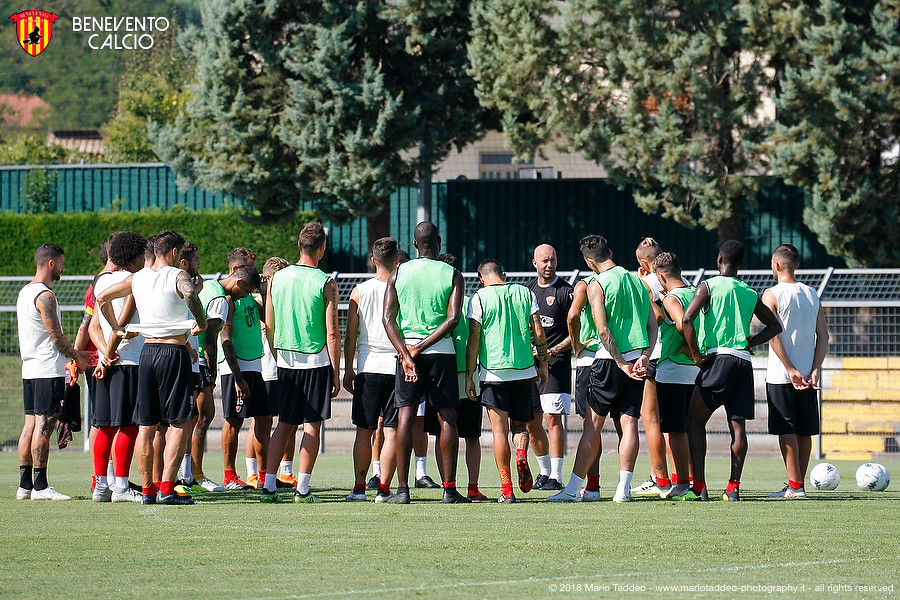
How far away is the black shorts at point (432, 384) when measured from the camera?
32.6 feet

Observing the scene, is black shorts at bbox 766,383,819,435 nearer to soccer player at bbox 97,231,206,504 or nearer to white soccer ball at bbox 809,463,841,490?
white soccer ball at bbox 809,463,841,490

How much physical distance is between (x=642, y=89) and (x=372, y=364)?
43.4 feet

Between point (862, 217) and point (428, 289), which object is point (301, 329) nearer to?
point (428, 289)

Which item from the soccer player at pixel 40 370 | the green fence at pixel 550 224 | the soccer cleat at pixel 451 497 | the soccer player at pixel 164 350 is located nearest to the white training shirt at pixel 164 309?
the soccer player at pixel 164 350

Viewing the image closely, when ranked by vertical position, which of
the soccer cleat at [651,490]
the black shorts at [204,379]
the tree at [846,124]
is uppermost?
the tree at [846,124]

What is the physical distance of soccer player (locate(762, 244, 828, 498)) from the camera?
10.6 metres

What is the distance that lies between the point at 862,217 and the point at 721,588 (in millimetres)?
16946

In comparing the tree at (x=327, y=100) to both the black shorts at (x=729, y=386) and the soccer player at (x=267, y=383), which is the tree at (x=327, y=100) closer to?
the soccer player at (x=267, y=383)

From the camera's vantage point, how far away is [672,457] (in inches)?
414

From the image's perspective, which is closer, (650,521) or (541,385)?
(650,521)

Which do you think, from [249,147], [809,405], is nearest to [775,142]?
[249,147]

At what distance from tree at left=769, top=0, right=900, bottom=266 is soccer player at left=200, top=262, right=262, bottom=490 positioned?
12.7m

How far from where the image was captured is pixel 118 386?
1019 cm

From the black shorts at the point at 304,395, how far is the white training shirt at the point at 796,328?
155 inches
